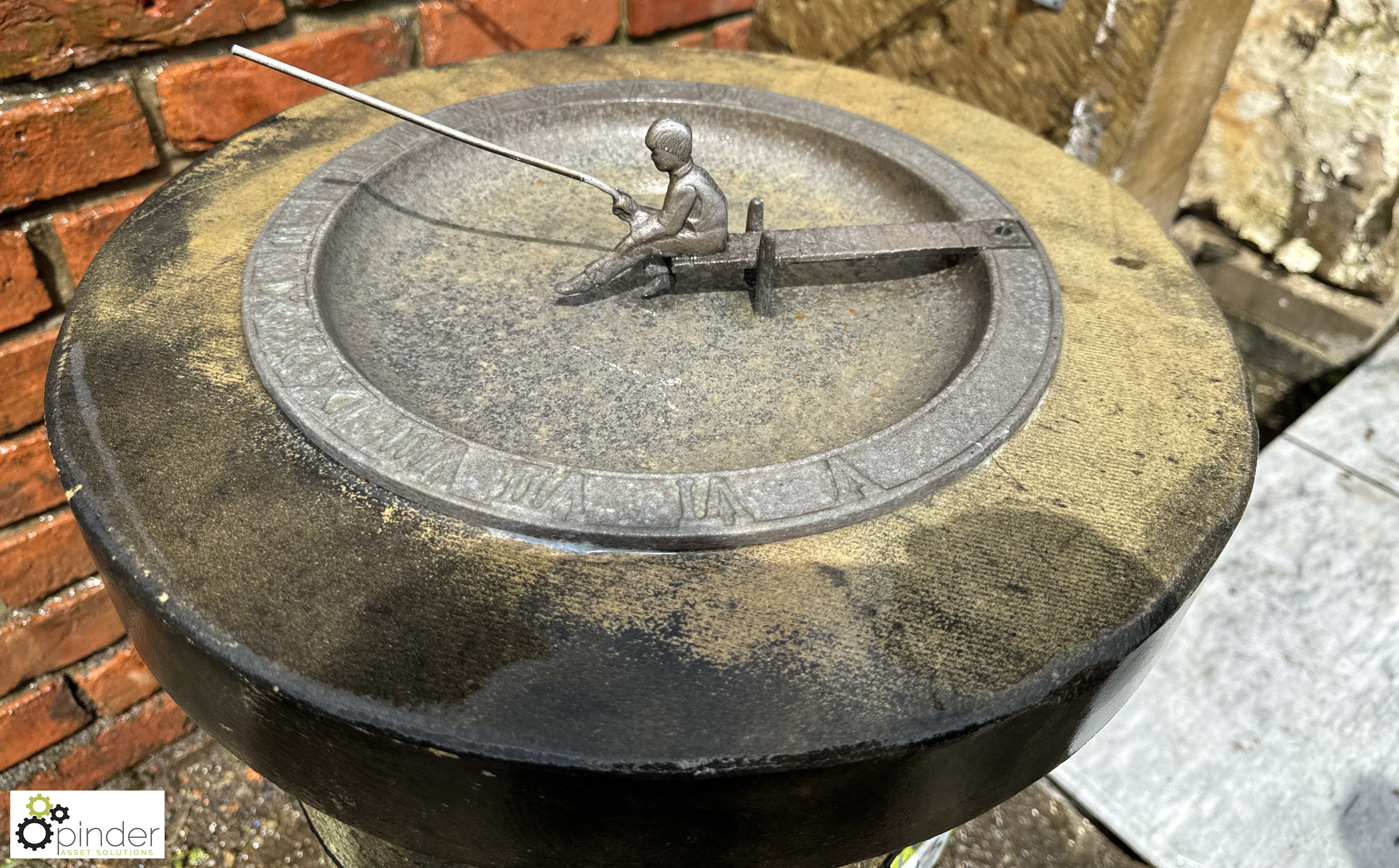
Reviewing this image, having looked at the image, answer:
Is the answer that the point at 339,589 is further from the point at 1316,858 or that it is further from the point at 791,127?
the point at 1316,858

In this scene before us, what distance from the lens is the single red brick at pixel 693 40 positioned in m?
2.04

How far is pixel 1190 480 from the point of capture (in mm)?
912

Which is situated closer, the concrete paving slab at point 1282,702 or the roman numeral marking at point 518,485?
the roman numeral marking at point 518,485

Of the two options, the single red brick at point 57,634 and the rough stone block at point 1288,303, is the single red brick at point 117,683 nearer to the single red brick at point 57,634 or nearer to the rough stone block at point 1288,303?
the single red brick at point 57,634

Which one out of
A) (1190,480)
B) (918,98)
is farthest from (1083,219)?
(1190,480)

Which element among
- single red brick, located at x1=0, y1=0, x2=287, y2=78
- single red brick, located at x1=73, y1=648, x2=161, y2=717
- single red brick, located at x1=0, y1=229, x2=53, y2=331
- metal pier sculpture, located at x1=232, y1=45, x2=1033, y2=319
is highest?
single red brick, located at x1=0, y1=0, x2=287, y2=78

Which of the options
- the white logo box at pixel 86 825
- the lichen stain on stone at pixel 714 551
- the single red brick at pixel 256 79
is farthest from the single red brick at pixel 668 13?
the white logo box at pixel 86 825

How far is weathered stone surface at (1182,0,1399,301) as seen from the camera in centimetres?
199

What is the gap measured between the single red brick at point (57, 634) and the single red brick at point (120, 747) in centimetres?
17

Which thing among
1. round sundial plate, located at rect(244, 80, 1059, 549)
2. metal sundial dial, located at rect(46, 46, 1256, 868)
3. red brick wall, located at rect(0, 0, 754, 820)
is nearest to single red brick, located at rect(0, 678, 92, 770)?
red brick wall, located at rect(0, 0, 754, 820)

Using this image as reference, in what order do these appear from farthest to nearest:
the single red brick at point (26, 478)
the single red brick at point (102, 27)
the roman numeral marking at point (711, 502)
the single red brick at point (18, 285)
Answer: the single red brick at point (26, 478), the single red brick at point (18, 285), the single red brick at point (102, 27), the roman numeral marking at point (711, 502)

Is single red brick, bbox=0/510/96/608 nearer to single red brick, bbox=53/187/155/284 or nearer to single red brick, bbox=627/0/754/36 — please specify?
single red brick, bbox=53/187/155/284

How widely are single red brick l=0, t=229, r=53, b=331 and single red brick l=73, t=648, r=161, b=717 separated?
656 millimetres

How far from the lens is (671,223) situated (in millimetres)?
1094
